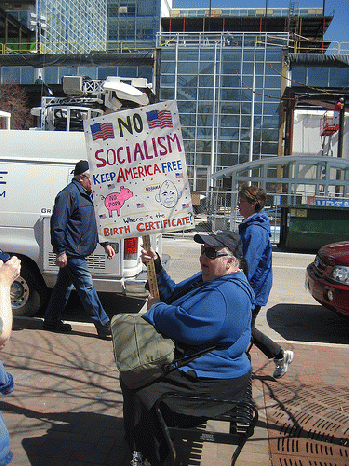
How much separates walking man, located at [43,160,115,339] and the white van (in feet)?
2.00

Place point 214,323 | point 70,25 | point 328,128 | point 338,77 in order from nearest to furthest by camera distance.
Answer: point 214,323 → point 328,128 → point 338,77 → point 70,25

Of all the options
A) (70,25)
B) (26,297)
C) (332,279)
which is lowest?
(26,297)

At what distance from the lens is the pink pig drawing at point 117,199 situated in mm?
3188

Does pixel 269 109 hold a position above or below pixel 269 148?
above

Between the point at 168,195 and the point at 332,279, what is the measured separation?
138 inches

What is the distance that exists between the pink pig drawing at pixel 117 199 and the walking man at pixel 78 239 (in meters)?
2.04

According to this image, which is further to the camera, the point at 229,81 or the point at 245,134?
the point at 245,134

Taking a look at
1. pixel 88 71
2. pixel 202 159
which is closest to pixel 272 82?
pixel 202 159

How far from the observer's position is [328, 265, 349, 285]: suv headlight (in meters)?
5.78

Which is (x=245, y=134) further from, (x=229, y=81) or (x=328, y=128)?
(x=328, y=128)

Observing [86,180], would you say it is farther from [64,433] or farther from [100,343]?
[64,433]

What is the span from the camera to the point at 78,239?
5.23 metres

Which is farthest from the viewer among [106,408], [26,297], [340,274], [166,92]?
[166,92]

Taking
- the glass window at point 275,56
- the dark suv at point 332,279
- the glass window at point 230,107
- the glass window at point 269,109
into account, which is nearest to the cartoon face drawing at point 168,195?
the dark suv at point 332,279
